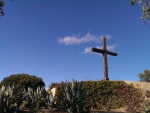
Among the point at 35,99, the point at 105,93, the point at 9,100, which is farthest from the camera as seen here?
the point at 105,93

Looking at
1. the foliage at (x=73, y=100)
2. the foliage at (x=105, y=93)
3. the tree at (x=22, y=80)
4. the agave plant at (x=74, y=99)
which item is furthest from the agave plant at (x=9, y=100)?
the tree at (x=22, y=80)

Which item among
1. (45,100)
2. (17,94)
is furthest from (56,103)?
(17,94)

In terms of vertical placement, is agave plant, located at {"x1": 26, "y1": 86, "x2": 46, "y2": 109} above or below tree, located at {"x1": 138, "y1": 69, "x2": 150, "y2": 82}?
below

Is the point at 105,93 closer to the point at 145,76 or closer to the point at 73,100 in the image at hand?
the point at 73,100

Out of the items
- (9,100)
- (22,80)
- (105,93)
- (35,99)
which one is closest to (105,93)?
(105,93)

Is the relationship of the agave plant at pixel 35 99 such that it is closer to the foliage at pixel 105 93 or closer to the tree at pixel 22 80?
the foliage at pixel 105 93

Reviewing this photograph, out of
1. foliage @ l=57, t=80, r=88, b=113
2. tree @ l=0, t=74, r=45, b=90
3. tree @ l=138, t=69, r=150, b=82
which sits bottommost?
foliage @ l=57, t=80, r=88, b=113

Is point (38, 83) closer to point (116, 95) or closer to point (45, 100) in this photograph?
point (116, 95)

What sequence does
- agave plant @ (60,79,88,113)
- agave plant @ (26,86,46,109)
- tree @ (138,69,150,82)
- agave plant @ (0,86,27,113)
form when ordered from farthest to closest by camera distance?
tree @ (138,69,150,82)
agave plant @ (26,86,46,109)
agave plant @ (60,79,88,113)
agave plant @ (0,86,27,113)

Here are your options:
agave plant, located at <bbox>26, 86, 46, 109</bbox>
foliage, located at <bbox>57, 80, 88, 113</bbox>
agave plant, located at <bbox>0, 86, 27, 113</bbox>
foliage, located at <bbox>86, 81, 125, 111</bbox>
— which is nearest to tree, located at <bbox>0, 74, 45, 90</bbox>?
foliage, located at <bbox>86, 81, 125, 111</bbox>

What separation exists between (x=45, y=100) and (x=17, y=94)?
139 cm

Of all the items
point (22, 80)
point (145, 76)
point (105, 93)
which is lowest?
point (105, 93)

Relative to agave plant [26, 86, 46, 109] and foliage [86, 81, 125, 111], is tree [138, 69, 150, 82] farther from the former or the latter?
agave plant [26, 86, 46, 109]

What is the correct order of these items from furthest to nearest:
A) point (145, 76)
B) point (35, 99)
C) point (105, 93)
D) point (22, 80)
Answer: point (145, 76) < point (22, 80) < point (105, 93) < point (35, 99)
